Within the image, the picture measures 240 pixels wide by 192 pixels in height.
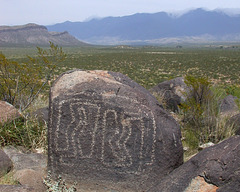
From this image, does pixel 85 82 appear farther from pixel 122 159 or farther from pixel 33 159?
pixel 33 159

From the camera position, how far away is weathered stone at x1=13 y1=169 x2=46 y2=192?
4.03m

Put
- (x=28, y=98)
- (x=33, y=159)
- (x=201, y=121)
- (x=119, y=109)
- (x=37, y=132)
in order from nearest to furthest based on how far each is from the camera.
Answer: (x=119, y=109) < (x=33, y=159) < (x=37, y=132) < (x=201, y=121) < (x=28, y=98)

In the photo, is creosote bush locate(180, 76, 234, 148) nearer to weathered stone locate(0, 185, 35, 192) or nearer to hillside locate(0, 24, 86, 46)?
weathered stone locate(0, 185, 35, 192)

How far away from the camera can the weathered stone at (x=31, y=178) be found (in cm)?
403

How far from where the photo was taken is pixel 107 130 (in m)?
4.10

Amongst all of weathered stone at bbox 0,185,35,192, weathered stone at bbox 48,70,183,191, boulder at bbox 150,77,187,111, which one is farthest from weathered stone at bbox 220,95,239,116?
weathered stone at bbox 0,185,35,192

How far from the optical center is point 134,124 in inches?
159

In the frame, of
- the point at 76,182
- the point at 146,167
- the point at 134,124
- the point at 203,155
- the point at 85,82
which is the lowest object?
the point at 76,182

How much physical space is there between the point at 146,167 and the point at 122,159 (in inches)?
15.1

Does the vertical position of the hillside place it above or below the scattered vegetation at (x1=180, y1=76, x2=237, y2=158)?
above

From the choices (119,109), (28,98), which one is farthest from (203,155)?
(28,98)

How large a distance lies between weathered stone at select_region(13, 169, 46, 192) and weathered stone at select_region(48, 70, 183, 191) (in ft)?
1.39

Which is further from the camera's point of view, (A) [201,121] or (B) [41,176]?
(A) [201,121]

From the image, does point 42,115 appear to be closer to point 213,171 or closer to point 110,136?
point 110,136
